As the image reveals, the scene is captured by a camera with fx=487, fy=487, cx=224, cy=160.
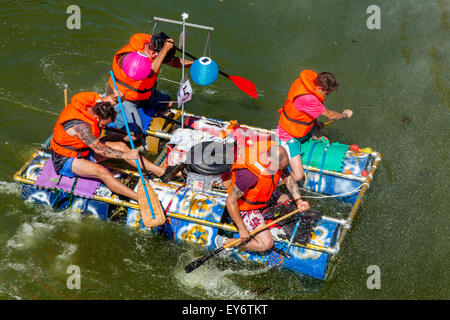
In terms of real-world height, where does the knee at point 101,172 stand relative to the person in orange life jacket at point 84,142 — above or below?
below

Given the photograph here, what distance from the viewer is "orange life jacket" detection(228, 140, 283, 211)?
6.02 m

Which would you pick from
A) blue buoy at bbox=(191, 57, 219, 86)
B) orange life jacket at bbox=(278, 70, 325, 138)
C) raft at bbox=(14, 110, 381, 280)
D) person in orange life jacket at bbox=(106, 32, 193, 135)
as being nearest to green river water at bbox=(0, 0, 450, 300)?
raft at bbox=(14, 110, 381, 280)

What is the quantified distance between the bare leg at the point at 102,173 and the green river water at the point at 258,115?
0.76 meters

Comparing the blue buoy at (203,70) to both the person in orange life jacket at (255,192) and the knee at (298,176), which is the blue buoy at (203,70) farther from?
the knee at (298,176)

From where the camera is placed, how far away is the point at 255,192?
626 centimetres

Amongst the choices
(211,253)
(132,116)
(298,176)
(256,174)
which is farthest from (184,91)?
(211,253)

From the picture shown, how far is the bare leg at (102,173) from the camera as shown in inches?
270

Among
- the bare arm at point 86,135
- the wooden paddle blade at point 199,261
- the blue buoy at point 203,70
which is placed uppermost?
the blue buoy at point 203,70

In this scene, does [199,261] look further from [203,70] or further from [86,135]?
[203,70]

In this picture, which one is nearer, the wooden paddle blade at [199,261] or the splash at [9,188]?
the wooden paddle blade at [199,261]

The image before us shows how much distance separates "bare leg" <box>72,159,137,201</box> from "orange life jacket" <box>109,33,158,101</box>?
153cm

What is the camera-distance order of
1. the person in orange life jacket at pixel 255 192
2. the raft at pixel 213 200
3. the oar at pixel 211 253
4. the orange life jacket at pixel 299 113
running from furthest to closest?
the orange life jacket at pixel 299 113 < the raft at pixel 213 200 < the oar at pixel 211 253 < the person in orange life jacket at pixel 255 192

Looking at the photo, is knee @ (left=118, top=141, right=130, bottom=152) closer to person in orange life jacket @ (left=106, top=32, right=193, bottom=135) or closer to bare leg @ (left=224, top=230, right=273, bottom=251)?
person in orange life jacket @ (left=106, top=32, right=193, bottom=135)

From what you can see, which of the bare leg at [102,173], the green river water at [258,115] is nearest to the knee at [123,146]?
the bare leg at [102,173]
